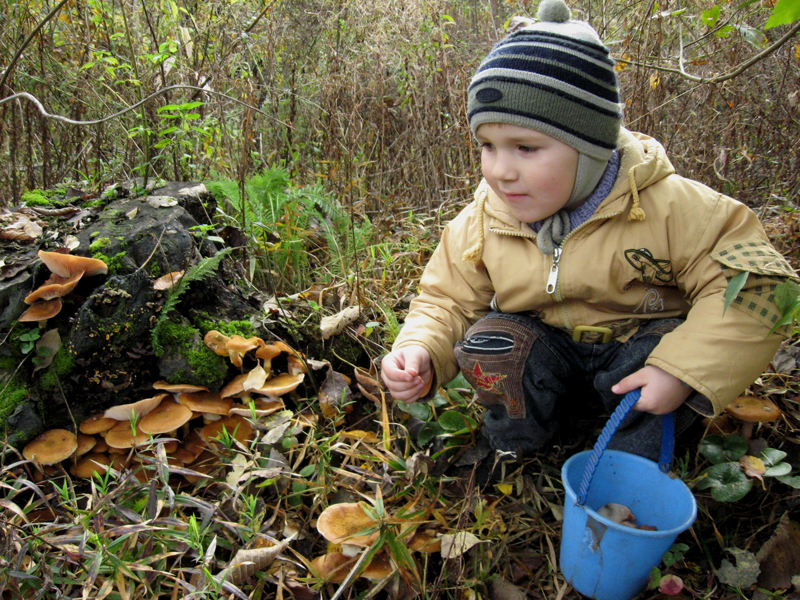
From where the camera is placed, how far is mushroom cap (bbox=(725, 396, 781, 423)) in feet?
6.35

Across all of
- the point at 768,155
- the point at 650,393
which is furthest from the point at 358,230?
the point at 768,155

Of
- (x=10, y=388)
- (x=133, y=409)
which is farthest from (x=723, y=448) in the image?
(x=10, y=388)

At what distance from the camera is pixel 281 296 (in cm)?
303

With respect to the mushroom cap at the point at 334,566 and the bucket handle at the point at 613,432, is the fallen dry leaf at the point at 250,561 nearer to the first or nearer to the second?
the mushroom cap at the point at 334,566

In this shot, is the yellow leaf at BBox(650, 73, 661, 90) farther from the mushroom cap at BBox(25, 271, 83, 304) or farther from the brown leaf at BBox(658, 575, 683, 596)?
the mushroom cap at BBox(25, 271, 83, 304)

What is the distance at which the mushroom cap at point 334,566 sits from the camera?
1.81m

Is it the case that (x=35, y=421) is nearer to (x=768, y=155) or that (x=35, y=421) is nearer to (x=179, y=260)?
(x=179, y=260)

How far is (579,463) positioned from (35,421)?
7.23 ft

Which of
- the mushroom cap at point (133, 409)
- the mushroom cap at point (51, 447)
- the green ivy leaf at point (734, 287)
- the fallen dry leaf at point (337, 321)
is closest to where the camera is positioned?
the green ivy leaf at point (734, 287)

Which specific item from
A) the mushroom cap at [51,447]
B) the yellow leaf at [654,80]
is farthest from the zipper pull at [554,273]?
the yellow leaf at [654,80]

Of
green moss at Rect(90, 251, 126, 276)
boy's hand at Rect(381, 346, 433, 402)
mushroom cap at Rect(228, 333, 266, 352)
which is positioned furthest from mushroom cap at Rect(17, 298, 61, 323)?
boy's hand at Rect(381, 346, 433, 402)

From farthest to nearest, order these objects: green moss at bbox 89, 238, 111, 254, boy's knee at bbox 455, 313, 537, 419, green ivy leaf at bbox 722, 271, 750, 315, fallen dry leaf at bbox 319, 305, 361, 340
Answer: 1. fallen dry leaf at bbox 319, 305, 361, 340
2. green moss at bbox 89, 238, 111, 254
3. boy's knee at bbox 455, 313, 537, 419
4. green ivy leaf at bbox 722, 271, 750, 315

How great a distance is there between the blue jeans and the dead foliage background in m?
Answer: 0.22

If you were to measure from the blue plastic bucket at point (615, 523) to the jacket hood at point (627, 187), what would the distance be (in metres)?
0.68
